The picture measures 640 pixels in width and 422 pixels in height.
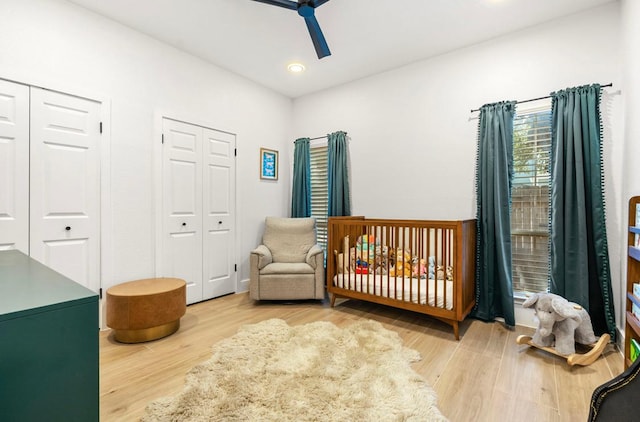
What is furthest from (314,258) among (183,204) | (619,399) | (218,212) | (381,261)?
(619,399)

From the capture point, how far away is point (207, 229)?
124 inches

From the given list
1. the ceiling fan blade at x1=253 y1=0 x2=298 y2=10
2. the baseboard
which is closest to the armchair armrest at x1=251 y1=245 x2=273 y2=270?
the baseboard

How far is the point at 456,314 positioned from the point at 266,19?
2.84 meters

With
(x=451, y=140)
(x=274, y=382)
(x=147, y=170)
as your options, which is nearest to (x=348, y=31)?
(x=451, y=140)

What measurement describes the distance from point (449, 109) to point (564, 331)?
2083mm

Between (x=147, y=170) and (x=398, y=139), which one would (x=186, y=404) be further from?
(x=398, y=139)

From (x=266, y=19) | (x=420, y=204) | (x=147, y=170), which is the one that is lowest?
(x=420, y=204)

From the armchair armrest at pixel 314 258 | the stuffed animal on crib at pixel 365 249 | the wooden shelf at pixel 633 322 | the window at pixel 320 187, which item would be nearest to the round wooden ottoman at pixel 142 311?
the armchair armrest at pixel 314 258

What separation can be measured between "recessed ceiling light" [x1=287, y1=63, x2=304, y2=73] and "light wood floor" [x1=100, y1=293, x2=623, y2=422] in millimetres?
2628

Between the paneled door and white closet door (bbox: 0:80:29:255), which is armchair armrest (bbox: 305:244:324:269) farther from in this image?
white closet door (bbox: 0:80:29:255)

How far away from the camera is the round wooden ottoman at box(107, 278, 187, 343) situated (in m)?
2.13

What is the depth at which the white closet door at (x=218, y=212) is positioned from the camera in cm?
314

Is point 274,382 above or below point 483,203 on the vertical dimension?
below

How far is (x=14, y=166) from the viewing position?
6.63 ft
